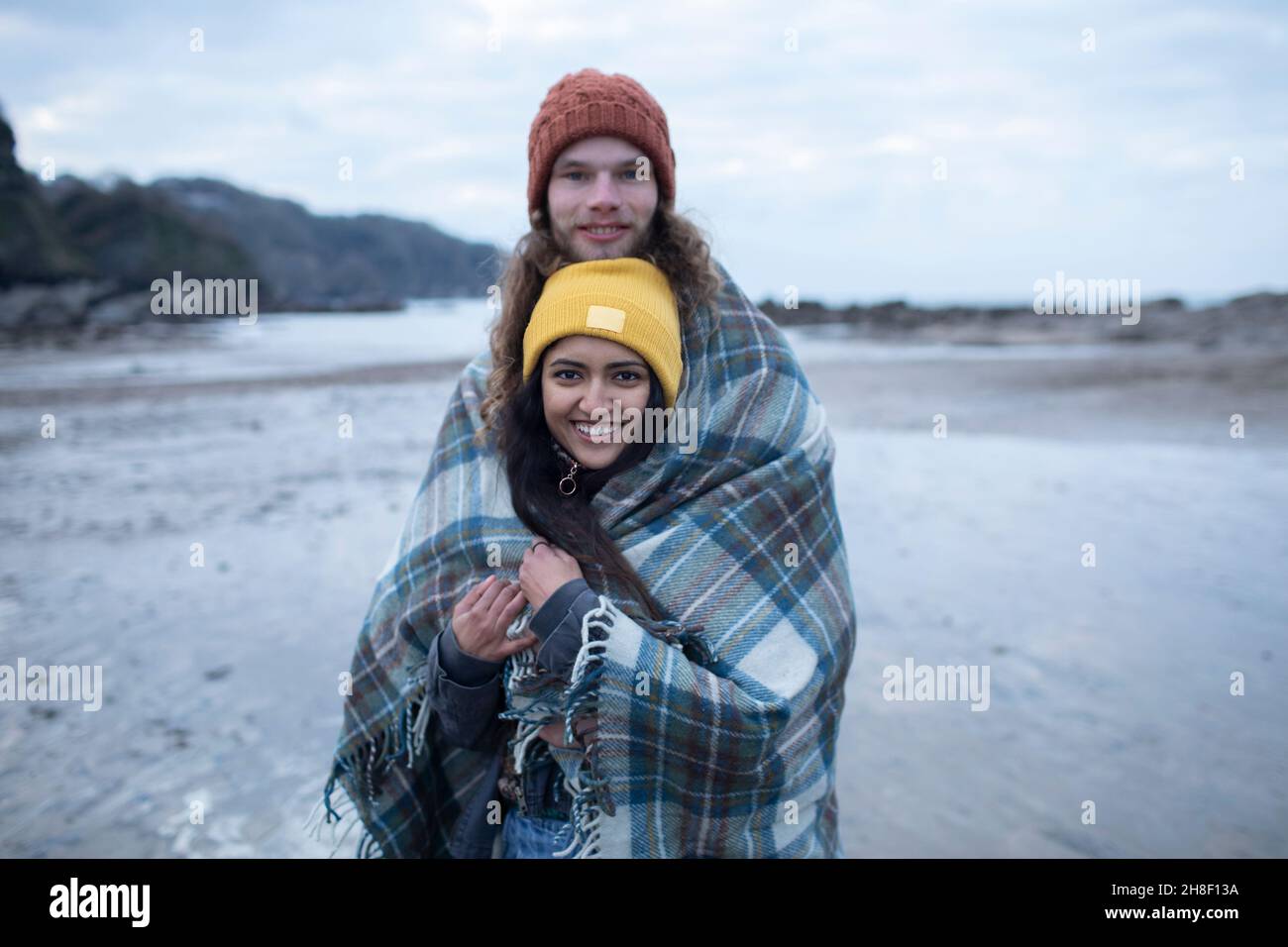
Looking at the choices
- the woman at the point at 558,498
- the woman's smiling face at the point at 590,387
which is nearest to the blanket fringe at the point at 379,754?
the woman at the point at 558,498

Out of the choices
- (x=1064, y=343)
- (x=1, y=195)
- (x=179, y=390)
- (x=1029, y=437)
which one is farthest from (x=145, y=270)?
(x=1029, y=437)

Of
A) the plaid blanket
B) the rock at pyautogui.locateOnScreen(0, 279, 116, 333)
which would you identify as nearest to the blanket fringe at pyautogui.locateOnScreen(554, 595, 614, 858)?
the plaid blanket

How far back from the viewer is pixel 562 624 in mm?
1797

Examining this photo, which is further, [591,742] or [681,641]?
[681,641]

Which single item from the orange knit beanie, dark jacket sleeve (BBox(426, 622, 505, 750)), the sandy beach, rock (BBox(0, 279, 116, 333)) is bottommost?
the sandy beach

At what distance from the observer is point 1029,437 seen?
35.2 feet

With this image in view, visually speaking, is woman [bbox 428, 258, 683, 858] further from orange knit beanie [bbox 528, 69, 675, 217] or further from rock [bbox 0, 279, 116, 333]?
rock [bbox 0, 279, 116, 333]

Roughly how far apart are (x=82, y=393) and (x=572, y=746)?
14.7m

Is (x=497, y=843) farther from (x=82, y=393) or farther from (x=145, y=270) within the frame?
(x=145, y=270)

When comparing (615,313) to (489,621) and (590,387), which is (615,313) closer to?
(590,387)

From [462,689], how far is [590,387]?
0.71 metres

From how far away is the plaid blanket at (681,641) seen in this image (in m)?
1.81

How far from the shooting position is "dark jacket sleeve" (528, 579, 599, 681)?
1.79 m

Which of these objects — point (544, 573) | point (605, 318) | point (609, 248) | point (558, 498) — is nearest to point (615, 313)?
point (605, 318)
